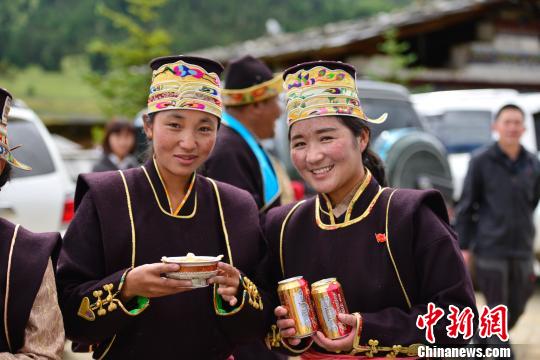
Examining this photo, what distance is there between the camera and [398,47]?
44.2 feet

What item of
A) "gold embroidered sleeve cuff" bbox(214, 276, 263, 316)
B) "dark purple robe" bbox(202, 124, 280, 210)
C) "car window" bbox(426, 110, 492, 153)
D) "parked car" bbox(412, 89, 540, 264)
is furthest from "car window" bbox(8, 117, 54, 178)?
"car window" bbox(426, 110, 492, 153)

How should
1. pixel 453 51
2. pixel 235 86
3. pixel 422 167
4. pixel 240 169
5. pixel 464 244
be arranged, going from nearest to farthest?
pixel 240 169 → pixel 235 86 → pixel 464 244 → pixel 422 167 → pixel 453 51

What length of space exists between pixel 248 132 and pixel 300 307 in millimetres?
1704

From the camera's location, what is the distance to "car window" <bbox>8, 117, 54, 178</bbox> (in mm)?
6160

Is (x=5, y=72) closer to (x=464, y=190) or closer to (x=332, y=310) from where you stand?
(x=464, y=190)

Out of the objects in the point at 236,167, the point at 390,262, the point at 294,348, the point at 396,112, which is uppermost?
the point at 396,112

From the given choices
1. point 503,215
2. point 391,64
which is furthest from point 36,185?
point 391,64

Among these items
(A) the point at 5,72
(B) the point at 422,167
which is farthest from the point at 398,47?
(A) the point at 5,72

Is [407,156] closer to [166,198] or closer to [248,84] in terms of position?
[248,84]

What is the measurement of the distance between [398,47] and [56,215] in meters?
8.72

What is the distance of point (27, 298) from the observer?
2.33 m

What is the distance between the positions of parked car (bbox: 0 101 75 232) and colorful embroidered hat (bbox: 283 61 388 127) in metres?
3.51

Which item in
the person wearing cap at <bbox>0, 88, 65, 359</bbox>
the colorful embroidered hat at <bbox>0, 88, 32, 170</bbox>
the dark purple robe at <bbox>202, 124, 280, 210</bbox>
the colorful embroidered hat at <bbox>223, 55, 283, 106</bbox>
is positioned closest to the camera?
the person wearing cap at <bbox>0, 88, 65, 359</bbox>

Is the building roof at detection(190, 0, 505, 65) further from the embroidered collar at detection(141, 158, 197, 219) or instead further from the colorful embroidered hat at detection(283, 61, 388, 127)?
the embroidered collar at detection(141, 158, 197, 219)
